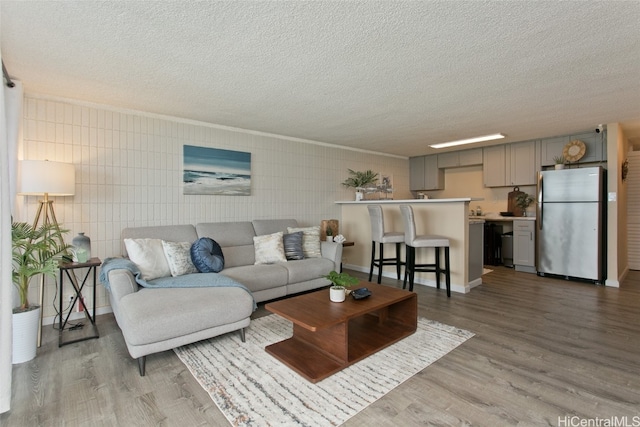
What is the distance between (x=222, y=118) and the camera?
3869 mm

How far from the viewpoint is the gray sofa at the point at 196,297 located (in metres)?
2.15

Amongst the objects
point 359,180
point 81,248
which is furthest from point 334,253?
point 81,248

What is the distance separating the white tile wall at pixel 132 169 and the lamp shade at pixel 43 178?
42 cm

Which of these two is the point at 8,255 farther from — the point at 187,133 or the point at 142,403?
the point at 187,133

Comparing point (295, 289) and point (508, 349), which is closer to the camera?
point (508, 349)

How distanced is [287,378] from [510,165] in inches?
214

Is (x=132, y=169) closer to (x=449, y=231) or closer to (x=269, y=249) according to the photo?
(x=269, y=249)

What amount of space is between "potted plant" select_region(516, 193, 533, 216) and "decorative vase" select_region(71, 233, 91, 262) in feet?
20.9

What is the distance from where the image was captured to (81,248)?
2.86 metres

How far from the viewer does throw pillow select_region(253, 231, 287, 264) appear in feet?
12.5

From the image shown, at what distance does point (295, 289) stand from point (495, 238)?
4111 millimetres

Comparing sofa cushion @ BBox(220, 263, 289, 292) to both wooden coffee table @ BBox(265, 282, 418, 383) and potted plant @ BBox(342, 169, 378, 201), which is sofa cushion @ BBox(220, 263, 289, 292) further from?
potted plant @ BBox(342, 169, 378, 201)

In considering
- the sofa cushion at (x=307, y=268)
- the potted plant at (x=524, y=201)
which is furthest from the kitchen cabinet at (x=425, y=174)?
the sofa cushion at (x=307, y=268)

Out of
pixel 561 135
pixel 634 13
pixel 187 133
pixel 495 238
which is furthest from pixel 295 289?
pixel 561 135
